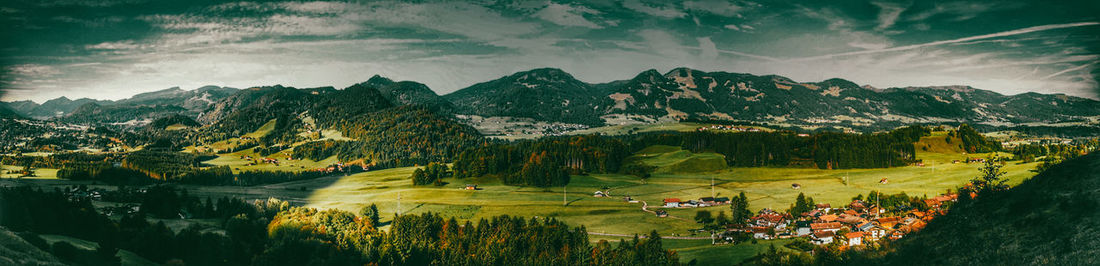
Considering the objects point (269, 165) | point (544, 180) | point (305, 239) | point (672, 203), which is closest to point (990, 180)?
point (672, 203)

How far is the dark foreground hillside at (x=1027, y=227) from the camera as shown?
11.9m

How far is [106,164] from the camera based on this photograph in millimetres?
80000

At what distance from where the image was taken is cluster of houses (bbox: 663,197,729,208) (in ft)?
193

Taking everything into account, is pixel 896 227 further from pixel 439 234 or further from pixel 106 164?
pixel 106 164

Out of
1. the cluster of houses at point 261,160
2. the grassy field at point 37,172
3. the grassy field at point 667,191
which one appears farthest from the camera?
the cluster of houses at point 261,160

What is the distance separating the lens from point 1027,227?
526 inches

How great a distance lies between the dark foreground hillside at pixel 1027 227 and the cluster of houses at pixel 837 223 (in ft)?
60.6

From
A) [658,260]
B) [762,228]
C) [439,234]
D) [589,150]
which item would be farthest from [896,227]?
[589,150]

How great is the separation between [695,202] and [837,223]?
64.6 ft

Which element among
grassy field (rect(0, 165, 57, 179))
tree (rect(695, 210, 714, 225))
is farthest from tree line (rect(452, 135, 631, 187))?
grassy field (rect(0, 165, 57, 179))

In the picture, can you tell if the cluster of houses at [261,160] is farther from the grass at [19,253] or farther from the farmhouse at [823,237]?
the farmhouse at [823,237]

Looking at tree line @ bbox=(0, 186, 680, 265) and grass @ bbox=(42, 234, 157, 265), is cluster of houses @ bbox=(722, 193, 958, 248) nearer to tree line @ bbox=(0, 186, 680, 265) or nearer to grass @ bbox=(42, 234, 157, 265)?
tree line @ bbox=(0, 186, 680, 265)

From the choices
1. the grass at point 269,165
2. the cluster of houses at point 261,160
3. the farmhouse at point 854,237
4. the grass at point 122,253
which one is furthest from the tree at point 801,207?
the cluster of houses at point 261,160

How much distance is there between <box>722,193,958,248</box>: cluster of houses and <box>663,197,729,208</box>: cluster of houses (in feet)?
26.2
